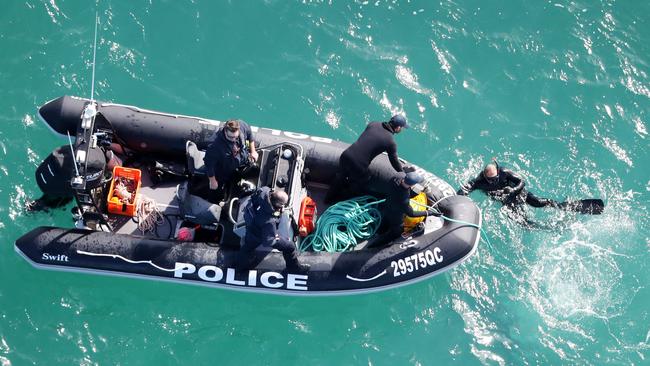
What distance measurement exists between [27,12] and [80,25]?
77 centimetres

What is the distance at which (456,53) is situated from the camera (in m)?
8.76

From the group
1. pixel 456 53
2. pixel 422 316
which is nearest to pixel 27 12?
pixel 456 53

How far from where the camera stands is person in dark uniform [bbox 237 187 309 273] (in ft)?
17.6

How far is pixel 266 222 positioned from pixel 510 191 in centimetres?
336

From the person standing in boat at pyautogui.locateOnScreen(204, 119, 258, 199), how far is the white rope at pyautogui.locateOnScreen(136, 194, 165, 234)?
79 cm

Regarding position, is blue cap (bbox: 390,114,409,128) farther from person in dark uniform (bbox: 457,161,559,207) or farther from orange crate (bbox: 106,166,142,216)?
orange crate (bbox: 106,166,142,216)

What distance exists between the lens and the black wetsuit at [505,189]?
23.7ft

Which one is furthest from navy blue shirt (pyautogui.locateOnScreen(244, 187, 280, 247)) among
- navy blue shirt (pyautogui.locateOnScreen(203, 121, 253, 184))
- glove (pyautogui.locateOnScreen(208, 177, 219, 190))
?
glove (pyautogui.locateOnScreen(208, 177, 219, 190))

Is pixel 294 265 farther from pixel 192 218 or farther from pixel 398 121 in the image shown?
pixel 398 121

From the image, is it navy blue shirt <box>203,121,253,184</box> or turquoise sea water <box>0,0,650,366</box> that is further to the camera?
turquoise sea water <box>0,0,650,366</box>

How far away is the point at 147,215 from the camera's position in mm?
6633

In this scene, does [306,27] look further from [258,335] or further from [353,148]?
[258,335]

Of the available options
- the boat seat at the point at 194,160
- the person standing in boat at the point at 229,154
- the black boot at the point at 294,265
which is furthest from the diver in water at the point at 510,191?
the boat seat at the point at 194,160

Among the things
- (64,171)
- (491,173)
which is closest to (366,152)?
(491,173)
